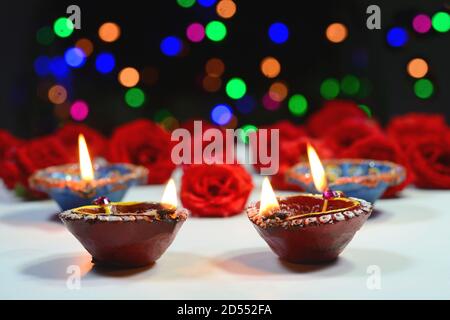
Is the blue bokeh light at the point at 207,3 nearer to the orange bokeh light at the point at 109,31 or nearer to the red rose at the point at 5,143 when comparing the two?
the orange bokeh light at the point at 109,31

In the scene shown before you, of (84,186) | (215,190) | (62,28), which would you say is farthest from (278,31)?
(84,186)

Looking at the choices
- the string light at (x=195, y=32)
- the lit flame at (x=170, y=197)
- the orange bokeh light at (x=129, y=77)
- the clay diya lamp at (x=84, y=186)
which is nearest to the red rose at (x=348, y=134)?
the clay diya lamp at (x=84, y=186)

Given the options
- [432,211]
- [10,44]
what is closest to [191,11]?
[10,44]

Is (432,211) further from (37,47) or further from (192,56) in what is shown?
(37,47)

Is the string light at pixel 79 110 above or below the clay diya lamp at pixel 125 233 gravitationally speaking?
above

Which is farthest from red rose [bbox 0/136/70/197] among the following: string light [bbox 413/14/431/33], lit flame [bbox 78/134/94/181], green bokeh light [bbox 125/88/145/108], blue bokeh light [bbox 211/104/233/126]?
string light [bbox 413/14/431/33]

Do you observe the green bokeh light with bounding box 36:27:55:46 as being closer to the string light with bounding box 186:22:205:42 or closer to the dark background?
the dark background
